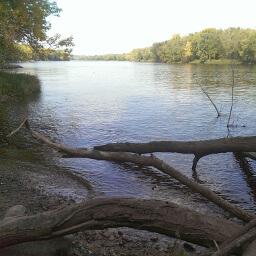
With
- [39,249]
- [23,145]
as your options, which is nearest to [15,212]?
[39,249]

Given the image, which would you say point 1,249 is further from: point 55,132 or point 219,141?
point 55,132

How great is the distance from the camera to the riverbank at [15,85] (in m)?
26.7

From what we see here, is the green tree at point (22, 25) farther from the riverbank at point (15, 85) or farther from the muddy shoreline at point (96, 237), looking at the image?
the muddy shoreline at point (96, 237)

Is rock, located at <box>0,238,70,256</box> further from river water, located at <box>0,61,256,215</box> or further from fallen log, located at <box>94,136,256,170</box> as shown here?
fallen log, located at <box>94,136,256,170</box>

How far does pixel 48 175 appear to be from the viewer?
970 centimetres

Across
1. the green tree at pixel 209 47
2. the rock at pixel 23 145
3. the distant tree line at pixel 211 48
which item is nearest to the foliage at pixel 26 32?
the rock at pixel 23 145

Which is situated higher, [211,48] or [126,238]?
[211,48]

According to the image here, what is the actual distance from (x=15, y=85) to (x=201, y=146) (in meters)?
24.9

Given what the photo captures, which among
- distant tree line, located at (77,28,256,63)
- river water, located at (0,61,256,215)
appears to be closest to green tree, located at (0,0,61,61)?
river water, located at (0,61,256,215)

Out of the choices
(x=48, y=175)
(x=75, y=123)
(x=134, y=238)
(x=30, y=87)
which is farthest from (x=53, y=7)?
(x=134, y=238)

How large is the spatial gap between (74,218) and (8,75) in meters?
28.5

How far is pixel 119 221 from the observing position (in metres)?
4.29

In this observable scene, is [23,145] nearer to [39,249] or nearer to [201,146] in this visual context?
[201,146]

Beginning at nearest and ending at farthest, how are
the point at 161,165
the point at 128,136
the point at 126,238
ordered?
1. the point at 126,238
2. the point at 161,165
3. the point at 128,136
